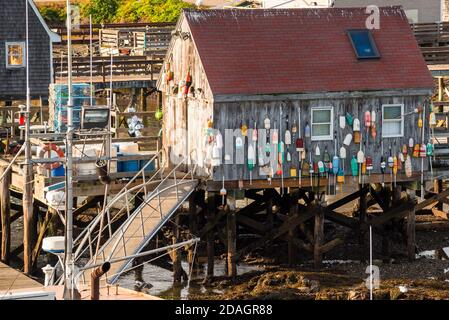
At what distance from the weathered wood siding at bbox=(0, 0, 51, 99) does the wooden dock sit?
17.4 m

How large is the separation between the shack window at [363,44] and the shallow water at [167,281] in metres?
5.53

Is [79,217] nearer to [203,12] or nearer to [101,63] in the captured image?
[203,12]

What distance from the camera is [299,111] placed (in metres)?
39.4

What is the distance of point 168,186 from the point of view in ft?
128

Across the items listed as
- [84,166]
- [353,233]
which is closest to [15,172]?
[84,166]

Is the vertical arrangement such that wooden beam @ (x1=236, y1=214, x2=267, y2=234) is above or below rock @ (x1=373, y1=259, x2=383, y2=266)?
above

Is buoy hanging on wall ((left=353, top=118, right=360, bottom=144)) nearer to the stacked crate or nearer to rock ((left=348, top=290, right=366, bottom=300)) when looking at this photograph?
rock ((left=348, top=290, right=366, bottom=300))

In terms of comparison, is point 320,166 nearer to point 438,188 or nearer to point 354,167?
point 354,167

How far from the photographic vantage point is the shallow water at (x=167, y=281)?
38438mm

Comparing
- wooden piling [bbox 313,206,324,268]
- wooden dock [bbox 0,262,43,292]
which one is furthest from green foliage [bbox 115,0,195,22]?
wooden dock [bbox 0,262,43,292]

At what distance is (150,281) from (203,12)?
247 inches

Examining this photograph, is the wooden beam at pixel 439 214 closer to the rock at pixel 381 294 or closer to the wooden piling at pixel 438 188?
the wooden piling at pixel 438 188

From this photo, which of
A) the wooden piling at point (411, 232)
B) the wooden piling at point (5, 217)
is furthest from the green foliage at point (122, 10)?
the wooden piling at point (411, 232)

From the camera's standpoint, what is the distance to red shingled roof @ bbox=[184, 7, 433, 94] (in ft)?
129
